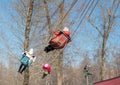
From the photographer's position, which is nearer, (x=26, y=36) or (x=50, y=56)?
(x=26, y=36)

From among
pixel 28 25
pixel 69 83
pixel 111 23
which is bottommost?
pixel 69 83

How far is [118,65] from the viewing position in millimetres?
68750

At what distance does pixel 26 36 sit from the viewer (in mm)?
15141

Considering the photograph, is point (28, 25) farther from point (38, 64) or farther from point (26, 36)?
point (38, 64)

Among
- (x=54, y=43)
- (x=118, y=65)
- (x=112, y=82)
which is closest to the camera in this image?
(x=54, y=43)

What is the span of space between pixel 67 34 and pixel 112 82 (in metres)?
6.66

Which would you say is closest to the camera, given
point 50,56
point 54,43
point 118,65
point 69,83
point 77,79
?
point 54,43

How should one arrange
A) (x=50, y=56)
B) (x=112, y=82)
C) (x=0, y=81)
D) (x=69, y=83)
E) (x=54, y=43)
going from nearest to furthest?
(x=54, y=43) → (x=112, y=82) → (x=50, y=56) → (x=0, y=81) → (x=69, y=83)

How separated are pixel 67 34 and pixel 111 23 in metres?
19.4

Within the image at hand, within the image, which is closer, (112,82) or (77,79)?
(112,82)

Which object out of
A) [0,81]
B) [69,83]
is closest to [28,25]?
[0,81]

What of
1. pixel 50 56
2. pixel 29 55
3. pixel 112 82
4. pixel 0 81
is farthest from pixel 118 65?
pixel 29 55

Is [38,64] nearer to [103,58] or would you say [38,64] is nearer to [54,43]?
[103,58]

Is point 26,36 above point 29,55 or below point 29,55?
above
